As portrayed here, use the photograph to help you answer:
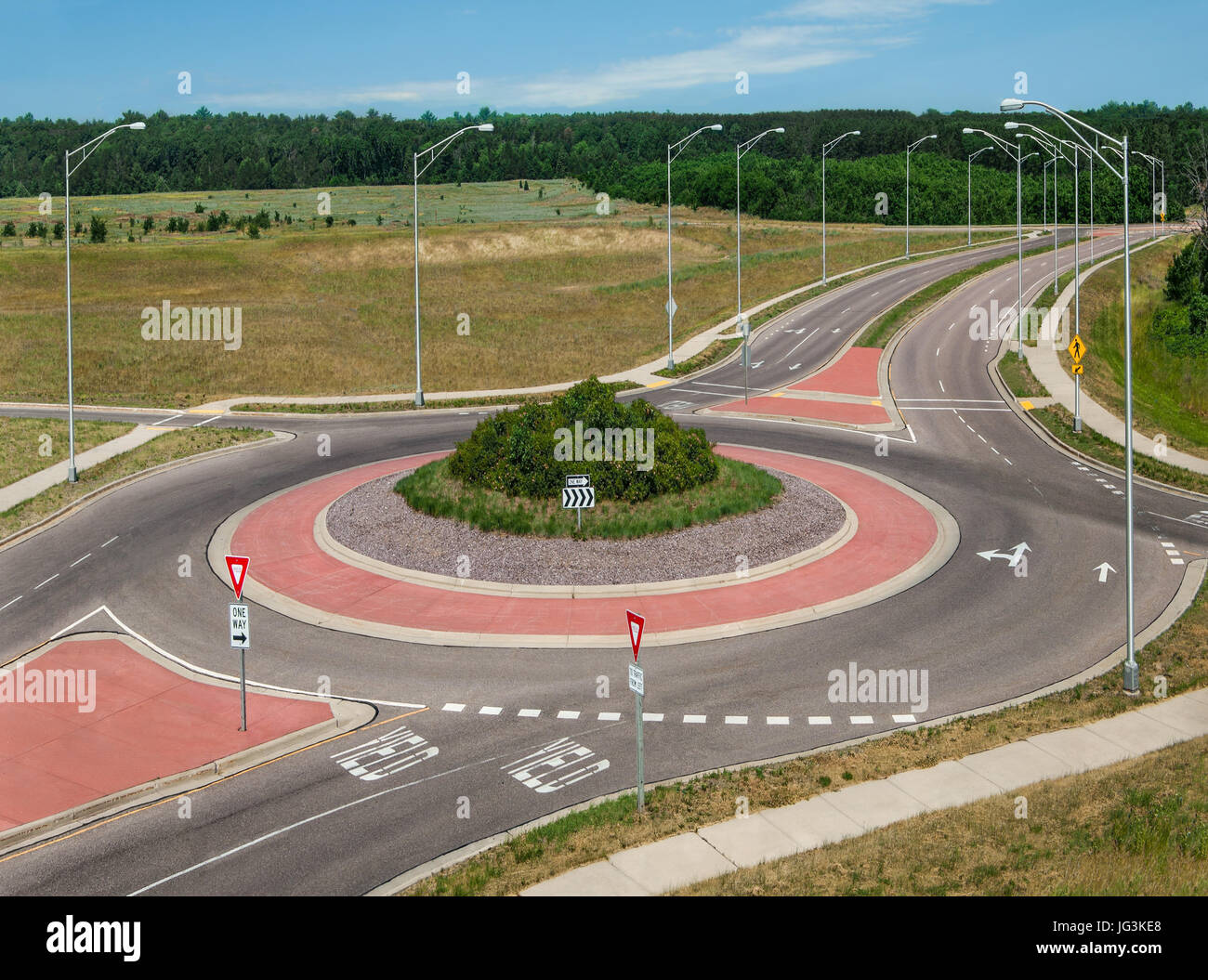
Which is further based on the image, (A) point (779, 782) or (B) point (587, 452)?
(B) point (587, 452)

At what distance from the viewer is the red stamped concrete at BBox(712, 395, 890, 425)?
42688mm

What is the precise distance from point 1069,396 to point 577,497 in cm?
2766

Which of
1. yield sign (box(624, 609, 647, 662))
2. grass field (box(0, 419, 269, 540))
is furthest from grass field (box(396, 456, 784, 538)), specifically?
yield sign (box(624, 609, 647, 662))

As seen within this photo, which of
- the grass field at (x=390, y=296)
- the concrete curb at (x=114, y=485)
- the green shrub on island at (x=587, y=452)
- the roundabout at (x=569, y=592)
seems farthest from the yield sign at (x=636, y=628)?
the grass field at (x=390, y=296)

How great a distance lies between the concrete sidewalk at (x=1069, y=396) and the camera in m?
35.9

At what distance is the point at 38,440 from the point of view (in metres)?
Answer: 38.0

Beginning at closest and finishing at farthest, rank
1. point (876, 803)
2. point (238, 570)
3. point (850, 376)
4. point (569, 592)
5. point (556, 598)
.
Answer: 1. point (876, 803)
2. point (238, 570)
3. point (556, 598)
4. point (569, 592)
5. point (850, 376)

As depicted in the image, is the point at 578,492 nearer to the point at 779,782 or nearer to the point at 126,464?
the point at 779,782

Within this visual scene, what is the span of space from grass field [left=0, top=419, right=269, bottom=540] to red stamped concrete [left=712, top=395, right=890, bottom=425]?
1910 cm

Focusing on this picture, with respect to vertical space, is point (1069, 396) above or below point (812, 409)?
above

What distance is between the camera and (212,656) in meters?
20.7

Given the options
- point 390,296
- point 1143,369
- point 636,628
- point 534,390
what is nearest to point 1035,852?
point 636,628

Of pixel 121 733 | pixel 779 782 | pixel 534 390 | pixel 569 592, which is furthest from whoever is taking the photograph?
pixel 534 390
